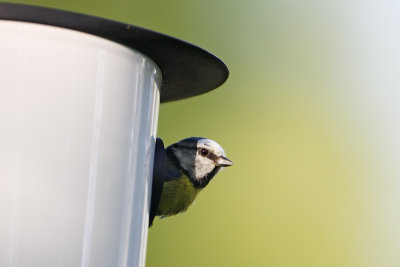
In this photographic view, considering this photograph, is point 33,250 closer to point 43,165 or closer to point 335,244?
point 43,165

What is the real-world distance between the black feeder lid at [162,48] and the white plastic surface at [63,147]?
0.02 metres

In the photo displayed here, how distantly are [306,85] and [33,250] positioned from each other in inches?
83.1

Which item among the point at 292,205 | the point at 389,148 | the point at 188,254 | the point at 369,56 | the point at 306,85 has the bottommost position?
the point at 188,254

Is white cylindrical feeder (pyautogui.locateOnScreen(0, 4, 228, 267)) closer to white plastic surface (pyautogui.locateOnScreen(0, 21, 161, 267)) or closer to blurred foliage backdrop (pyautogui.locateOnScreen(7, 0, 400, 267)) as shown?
white plastic surface (pyautogui.locateOnScreen(0, 21, 161, 267))

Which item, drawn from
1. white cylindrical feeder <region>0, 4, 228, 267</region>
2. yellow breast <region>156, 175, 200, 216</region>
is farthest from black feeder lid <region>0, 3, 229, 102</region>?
yellow breast <region>156, 175, 200, 216</region>

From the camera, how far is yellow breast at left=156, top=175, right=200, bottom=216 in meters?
1.81

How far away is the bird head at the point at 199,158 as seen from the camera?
5.72ft

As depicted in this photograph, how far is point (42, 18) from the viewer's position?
1.01 meters

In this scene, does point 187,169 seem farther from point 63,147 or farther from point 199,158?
point 63,147

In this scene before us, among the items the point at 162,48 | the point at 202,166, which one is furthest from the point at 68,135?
the point at 202,166

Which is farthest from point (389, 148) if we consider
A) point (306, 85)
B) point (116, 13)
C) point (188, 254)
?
point (116, 13)

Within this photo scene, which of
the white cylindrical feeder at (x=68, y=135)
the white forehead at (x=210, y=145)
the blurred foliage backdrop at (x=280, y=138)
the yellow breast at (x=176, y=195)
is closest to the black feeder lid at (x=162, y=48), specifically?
the white cylindrical feeder at (x=68, y=135)

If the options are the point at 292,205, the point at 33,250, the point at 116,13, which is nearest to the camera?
the point at 33,250

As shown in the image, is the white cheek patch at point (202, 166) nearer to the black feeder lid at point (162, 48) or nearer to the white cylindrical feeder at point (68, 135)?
the black feeder lid at point (162, 48)
